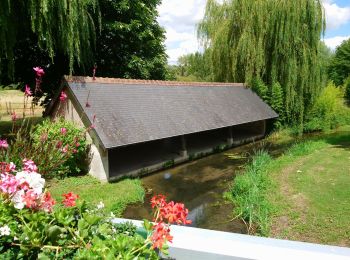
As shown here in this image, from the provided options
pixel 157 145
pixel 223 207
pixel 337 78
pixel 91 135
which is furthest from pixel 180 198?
pixel 337 78

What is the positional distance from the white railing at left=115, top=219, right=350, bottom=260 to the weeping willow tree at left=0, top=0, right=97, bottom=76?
904 cm

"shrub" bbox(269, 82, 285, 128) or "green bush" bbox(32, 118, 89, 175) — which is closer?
"green bush" bbox(32, 118, 89, 175)

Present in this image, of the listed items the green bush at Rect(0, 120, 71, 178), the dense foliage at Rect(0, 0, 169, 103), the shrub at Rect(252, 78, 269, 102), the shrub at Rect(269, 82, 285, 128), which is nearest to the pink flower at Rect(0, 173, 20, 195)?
the green bush at Rect(0, 120, 71, 178)

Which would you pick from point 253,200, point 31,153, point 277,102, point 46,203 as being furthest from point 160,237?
point 277,102

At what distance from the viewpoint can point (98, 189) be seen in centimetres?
965

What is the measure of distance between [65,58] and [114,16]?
10.1 ft

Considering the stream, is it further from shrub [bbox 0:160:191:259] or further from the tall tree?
the tall tree

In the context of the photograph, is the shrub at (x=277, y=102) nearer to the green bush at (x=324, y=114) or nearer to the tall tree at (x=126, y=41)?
the green bush at (x=324, y=114)

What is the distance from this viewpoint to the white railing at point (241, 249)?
197 cm

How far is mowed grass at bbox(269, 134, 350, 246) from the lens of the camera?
6.59m

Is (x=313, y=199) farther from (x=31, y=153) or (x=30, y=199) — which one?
(x=30, y=199)

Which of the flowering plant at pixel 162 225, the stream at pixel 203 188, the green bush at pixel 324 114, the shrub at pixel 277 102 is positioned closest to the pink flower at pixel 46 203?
the flowering plant at pixel 162 225

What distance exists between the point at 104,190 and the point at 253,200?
4101 millimetres

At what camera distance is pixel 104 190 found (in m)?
9.63
